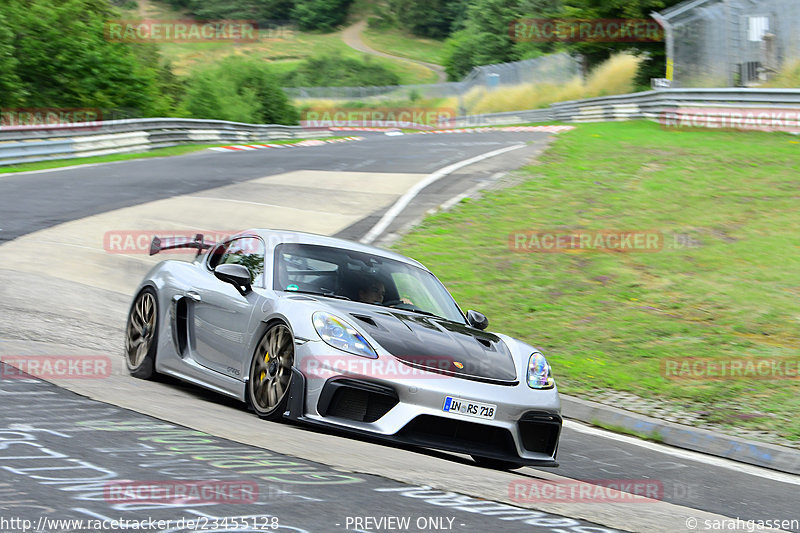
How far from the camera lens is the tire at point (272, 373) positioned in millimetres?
6098

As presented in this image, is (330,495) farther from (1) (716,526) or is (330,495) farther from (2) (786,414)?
(2) (786,414)

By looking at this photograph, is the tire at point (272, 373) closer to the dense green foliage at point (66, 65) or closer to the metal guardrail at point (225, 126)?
the metal guardrail at point (225, 126)

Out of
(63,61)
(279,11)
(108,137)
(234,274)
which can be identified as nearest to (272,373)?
(234,274)

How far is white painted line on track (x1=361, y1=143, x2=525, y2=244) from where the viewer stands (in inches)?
608

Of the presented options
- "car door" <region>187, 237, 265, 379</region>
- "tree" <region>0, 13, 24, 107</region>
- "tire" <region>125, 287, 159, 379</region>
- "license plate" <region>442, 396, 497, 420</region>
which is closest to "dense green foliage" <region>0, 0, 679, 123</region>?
"tree" <region>0, 13, 24, 107</region>

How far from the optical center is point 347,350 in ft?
19.5

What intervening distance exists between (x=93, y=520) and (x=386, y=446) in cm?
262

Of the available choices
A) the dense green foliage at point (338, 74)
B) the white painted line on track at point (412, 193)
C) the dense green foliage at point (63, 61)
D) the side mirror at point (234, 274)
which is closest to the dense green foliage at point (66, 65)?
the dense green foliage at point (63, 61)

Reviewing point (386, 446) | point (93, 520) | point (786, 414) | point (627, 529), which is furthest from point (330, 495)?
point (786, 414)

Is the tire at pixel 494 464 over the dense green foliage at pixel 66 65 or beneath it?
beneath

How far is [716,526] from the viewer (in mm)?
4848

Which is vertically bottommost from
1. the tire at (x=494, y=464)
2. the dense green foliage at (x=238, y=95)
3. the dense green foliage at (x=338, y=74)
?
the tire at (x=494, y=464)

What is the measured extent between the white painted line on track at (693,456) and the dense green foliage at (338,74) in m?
93.2

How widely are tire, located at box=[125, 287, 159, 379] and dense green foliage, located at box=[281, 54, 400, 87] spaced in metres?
92.8
